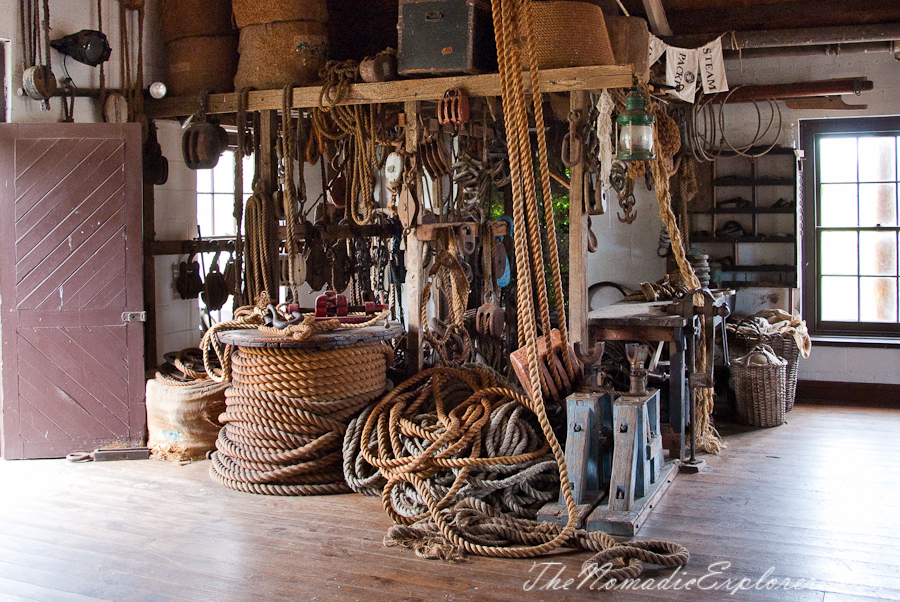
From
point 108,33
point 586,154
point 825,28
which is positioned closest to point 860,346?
point 825,28

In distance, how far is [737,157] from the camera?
7.98 meters

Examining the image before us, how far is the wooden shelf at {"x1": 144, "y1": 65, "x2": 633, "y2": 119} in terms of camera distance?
4.88 meters

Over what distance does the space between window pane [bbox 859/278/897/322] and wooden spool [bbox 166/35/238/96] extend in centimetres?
582

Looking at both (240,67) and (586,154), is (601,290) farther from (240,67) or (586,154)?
(240,67)

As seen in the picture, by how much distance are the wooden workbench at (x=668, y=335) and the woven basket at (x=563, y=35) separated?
5.12 feet

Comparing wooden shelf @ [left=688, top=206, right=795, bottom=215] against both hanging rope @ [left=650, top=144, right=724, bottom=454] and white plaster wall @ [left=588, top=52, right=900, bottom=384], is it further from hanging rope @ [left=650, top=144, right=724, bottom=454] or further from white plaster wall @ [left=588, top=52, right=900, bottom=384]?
hanging rope @ [left=650, top=144, right=724, bottom=454]

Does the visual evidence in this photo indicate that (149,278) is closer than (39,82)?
No

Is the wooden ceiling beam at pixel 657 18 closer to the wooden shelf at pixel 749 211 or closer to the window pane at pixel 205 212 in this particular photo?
the wooden shelf at pixel 749 211

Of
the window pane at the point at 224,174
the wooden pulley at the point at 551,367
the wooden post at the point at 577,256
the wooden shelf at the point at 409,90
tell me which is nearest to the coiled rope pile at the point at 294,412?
the wooden pulley at the point at 551,367

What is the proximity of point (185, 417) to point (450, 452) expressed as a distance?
1.94m

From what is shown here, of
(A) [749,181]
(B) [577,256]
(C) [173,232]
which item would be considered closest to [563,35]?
(B) [577,256]

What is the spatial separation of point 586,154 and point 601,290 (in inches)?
134

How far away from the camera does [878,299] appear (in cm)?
782

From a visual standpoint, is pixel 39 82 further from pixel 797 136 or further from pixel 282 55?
pixel 797 136
